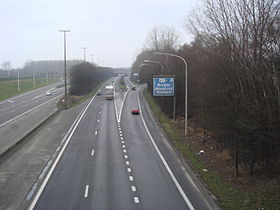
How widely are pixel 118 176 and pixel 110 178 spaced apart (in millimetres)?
617

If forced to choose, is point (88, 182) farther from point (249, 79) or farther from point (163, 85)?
point (163, 85)

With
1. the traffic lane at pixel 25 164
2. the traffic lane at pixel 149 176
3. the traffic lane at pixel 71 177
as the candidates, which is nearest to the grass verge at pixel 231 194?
the traffic lane at pixel 149 176

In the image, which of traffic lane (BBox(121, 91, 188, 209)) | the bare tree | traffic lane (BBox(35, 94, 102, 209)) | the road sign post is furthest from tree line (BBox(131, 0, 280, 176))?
the road sign post

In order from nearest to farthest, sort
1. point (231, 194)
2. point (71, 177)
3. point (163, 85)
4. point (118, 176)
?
point (231, 194) → point (71, 177) → point (118, 176) → point (163, 85)

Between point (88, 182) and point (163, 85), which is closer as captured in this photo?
point (88, 182)

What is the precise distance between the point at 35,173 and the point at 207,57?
14.9 m

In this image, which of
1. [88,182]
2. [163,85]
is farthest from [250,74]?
[163,85]

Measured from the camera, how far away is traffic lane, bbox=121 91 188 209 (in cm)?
1611

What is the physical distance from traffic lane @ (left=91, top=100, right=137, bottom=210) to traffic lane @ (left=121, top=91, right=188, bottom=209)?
2.40 ft

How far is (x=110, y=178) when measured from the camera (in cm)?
2002

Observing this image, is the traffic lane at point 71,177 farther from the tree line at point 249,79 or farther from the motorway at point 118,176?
the tree line at point 249,79

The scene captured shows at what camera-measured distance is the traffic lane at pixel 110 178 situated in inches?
631

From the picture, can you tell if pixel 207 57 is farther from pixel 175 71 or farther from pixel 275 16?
pixel 175 71

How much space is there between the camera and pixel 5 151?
2480 cm
